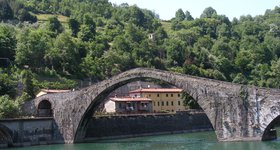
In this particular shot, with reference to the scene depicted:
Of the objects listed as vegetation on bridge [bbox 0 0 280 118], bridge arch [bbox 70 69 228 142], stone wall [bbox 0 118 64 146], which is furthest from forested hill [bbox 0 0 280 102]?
bridge arch [bbox 70 69 228 142]

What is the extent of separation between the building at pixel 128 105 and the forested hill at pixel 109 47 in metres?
12.3

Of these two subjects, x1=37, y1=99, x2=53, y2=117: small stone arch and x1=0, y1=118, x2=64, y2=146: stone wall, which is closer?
x1=0, y1=118, x2=64, y2=146: stone wall

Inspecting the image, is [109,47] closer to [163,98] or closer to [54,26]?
[54,26]

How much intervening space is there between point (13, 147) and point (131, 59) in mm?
63784

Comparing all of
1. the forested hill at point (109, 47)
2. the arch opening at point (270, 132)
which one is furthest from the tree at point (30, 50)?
the arch opening at point (270, 132)

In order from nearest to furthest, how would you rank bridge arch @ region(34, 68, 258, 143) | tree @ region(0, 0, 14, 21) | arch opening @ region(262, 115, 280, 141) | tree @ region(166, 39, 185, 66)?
arch opening @ region(262, 115, 280, 141) → bridge arch @ region(34, 68, 258, 143) → tree @ region(166, 39, 185, 66) → tree @ region(0, 0, 14, 21)

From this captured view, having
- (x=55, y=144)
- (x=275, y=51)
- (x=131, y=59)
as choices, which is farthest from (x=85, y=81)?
(x=275, y=51)

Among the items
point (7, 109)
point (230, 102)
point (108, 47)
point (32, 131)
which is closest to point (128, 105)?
point (7, 109)

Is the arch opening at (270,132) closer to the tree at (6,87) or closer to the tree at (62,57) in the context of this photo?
the tree at (6,87)

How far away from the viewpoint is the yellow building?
80.5 metres

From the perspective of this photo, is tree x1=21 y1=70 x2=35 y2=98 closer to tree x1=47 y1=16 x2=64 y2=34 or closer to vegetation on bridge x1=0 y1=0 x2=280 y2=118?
vegetation on bridge x1=0 y1=0 x2=280 y2=118

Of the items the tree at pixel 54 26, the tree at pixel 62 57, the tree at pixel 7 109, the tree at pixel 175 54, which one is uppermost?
the tree at pixel 54 26

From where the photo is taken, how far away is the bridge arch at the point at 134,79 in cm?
3919

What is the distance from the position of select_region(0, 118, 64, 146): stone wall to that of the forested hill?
15.5 meters
